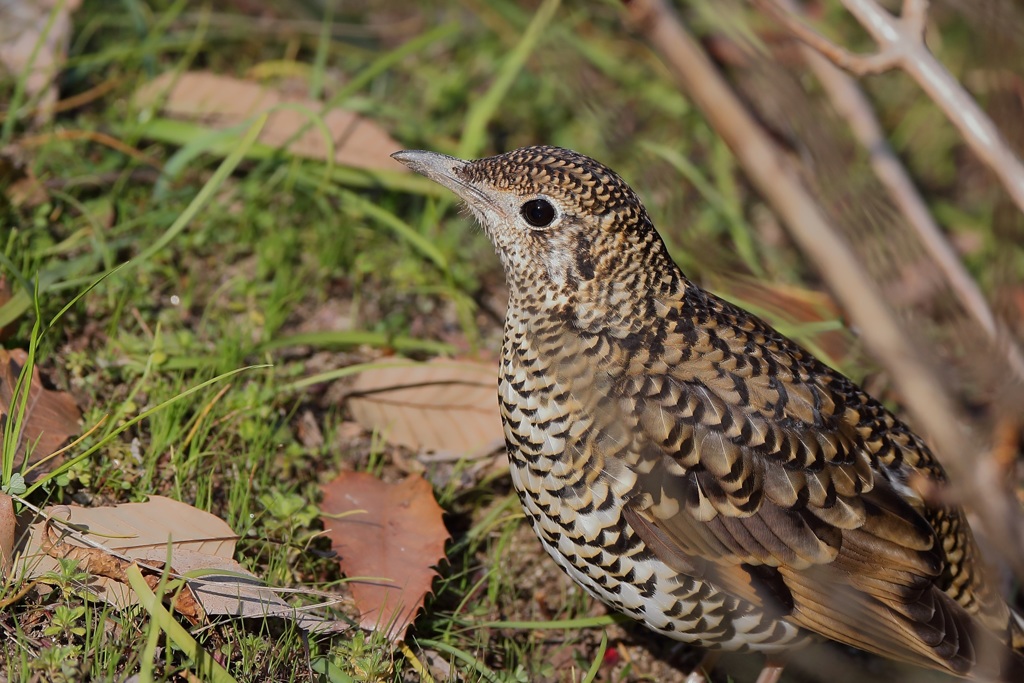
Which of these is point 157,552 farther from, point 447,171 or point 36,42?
point 36,42

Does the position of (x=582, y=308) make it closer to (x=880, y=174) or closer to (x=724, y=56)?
(x=880, y=174)

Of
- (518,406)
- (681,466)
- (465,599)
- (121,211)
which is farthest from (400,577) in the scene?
(121,211)

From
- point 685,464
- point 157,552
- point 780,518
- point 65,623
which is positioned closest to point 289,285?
point 157,552

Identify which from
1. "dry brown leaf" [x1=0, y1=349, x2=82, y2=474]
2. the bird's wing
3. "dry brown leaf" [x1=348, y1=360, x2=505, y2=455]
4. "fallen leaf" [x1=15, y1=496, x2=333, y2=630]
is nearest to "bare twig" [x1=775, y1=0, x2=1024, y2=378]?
the bird's wing

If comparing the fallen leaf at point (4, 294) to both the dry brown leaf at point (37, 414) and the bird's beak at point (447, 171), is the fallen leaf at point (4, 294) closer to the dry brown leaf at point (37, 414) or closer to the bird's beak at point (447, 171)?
the dry brown leaf at point (37, 414)

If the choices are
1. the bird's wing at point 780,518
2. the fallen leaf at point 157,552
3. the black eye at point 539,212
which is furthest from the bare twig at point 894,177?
the fallen leaf at point 157,552

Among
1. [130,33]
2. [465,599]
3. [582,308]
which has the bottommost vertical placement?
[465,599]
